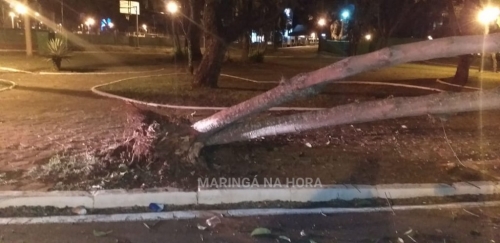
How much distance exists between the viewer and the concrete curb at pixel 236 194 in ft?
19.9

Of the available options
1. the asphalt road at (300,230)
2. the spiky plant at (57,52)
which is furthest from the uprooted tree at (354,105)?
the spiky plant at (57,52)

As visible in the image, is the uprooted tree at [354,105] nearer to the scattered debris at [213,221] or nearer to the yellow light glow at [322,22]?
the scattered debris at [213,221]

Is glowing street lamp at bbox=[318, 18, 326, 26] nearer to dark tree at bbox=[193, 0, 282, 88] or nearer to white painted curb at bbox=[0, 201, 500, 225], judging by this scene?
dark tree at bbox=[193, 0, 282, 88]

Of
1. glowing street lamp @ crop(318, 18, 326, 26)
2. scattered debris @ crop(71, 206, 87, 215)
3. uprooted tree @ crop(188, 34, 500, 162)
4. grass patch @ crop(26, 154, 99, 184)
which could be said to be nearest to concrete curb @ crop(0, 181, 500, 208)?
scattered debris @ crop(71, 206, 87, 215)

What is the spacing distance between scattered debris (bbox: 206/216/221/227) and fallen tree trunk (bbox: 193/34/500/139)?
170 cm

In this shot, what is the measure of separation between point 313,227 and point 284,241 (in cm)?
48

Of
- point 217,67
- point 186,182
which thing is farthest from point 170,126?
point 217,67

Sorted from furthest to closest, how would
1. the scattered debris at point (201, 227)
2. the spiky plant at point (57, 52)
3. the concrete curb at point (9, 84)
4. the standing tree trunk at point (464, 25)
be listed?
1. the spiky plant at point (57, 52)
2. the standing tree trunk at point (464, 25)
3. the concrete curb at point (9, 84)
4. the scattered debris at point (201, 227)

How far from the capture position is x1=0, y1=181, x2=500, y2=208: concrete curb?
607 cm

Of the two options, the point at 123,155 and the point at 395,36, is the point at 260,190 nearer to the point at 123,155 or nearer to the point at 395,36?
the point at 123,155

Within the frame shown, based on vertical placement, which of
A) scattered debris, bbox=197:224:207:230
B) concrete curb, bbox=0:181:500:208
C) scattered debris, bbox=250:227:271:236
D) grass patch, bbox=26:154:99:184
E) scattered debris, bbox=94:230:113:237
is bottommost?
scattered debris, bbox=94:230:113:237

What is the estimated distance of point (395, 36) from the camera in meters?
58.8

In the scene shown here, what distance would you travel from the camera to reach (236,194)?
6.41 meters

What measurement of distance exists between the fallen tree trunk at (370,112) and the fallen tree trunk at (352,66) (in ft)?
0.70
